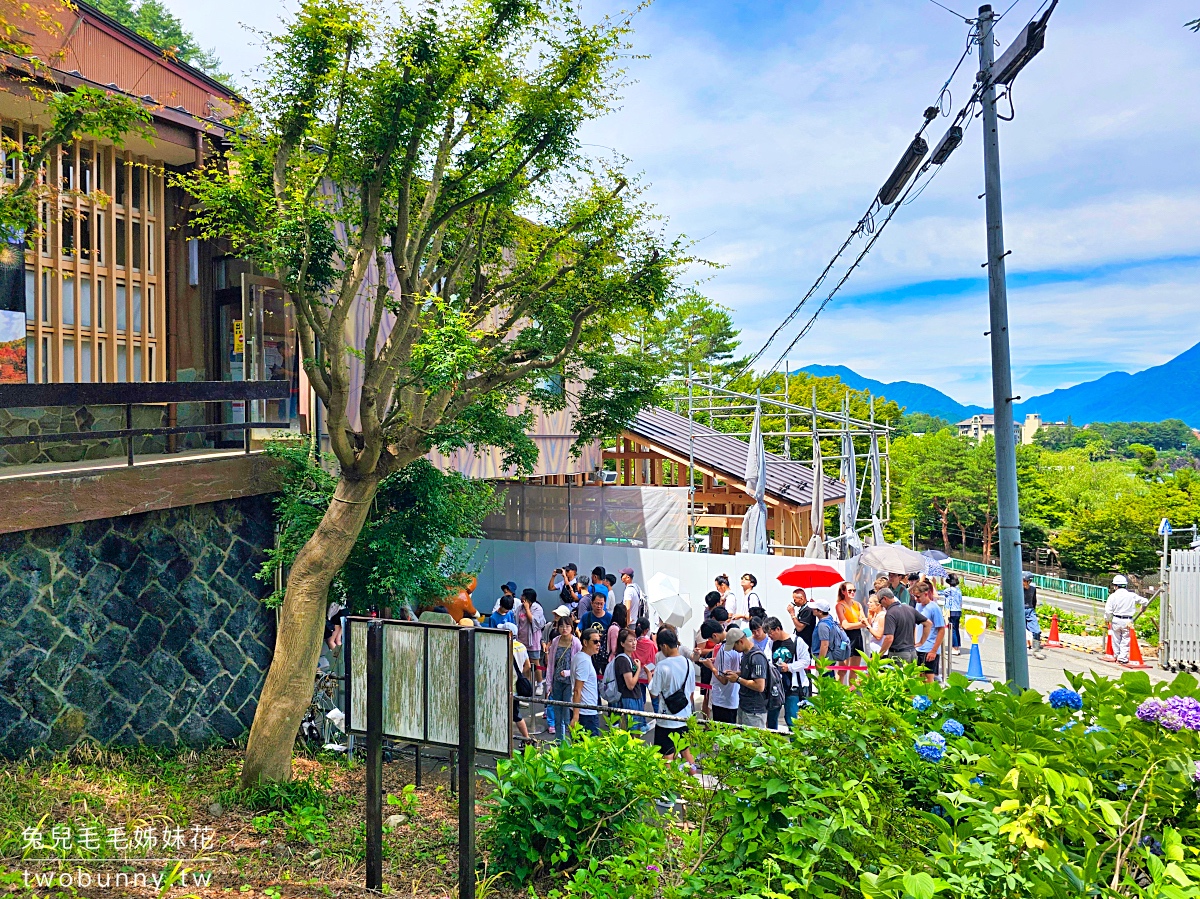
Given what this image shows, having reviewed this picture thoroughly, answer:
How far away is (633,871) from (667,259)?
562 cm

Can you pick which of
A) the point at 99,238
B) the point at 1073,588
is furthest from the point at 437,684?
the point at 1073,588

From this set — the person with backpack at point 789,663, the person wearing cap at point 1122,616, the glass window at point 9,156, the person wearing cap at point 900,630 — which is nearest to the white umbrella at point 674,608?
the person with backpack at point 789,663

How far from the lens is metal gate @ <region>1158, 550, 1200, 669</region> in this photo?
14672mm

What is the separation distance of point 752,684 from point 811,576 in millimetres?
4134

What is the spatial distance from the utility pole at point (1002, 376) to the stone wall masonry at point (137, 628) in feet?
24.2

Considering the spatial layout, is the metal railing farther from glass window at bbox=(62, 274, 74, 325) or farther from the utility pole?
the utility pole

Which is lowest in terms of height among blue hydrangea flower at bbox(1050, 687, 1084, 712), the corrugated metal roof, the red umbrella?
the red umbrella

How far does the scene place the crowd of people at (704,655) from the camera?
7.87 m

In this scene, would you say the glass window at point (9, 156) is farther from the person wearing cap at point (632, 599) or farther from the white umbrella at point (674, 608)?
the white umbrella at point (674, 608)

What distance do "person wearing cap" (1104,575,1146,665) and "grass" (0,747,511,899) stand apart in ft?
44.3

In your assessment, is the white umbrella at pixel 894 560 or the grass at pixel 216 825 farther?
the white umbrella at pixel 894 560

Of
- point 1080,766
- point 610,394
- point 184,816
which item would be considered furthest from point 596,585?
point 1080,766

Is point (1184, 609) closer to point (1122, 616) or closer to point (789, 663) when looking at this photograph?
point (1122, 616)

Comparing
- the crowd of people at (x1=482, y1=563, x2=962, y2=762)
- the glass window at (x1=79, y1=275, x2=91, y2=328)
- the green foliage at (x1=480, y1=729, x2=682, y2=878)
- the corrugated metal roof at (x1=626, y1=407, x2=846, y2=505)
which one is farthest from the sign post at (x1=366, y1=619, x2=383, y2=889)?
the corrugated metal roof at (x1=626, y1=407, x2=846, y2=505)
